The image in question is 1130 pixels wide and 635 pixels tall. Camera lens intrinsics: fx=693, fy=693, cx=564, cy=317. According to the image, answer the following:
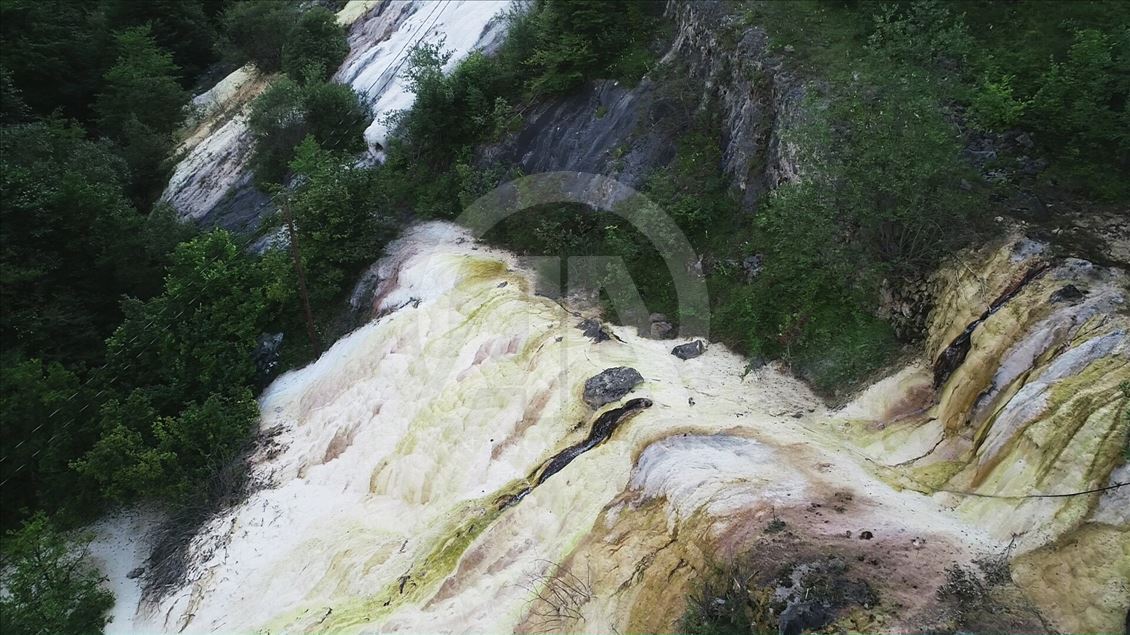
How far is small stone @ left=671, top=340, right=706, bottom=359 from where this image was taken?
13742mm

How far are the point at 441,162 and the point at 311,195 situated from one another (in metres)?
4.65

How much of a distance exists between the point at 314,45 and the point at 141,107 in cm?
850

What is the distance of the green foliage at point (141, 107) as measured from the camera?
30047 millimetres

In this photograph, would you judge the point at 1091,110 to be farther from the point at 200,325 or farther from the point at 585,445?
the point at 200,325

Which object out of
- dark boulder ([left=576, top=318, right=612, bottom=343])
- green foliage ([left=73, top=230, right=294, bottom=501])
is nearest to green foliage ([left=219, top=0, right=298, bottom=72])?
green foliage ([left=73, top=230, right=294, bottom=501])

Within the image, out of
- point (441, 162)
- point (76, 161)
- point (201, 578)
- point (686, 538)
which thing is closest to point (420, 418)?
point (201, 578)

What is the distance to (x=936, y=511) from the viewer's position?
332 inches

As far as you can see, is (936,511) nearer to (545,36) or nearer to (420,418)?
(420,418)

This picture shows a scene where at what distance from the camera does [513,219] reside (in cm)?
1992

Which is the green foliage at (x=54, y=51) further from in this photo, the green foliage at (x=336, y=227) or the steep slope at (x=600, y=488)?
the steep slope at (x=600, y=488)

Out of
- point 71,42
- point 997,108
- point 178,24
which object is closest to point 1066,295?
point 997,108

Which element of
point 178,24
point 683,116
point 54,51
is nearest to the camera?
point 683,116

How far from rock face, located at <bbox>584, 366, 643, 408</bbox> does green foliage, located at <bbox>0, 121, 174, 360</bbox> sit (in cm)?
1627

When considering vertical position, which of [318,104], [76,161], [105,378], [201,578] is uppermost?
[76,161]
